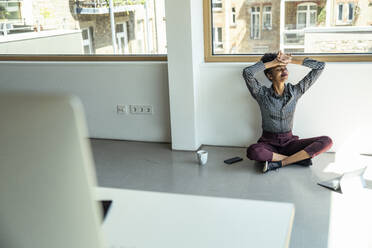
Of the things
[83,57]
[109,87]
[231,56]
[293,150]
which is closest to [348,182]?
[293,150]

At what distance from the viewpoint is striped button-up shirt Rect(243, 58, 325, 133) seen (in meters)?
3.64

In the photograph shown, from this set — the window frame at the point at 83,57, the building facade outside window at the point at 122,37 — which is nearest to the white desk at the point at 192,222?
the window frame at the point at 83,57

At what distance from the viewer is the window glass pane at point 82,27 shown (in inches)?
168

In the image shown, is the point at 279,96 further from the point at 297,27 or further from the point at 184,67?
the point at 184,67

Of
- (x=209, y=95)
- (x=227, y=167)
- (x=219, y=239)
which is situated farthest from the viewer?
(x=209, y=95)

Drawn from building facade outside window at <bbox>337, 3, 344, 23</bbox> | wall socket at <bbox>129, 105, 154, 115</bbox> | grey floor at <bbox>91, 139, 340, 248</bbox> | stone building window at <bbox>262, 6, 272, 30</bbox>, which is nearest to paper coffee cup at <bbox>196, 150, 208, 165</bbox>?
grey floor at <bbox>91, 139, 340, 248</bbox>

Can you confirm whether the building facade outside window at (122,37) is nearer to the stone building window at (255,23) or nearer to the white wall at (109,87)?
the white wall at (109,87)

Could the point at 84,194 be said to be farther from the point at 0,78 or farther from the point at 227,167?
the point at 0,78

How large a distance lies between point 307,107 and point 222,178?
104 cm

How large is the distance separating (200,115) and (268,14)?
3.58ft

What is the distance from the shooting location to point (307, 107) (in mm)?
3879

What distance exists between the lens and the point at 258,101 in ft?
12.4

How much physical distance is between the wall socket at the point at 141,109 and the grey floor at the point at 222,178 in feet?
1.08

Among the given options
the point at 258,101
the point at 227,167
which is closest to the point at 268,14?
the point at 258,101
